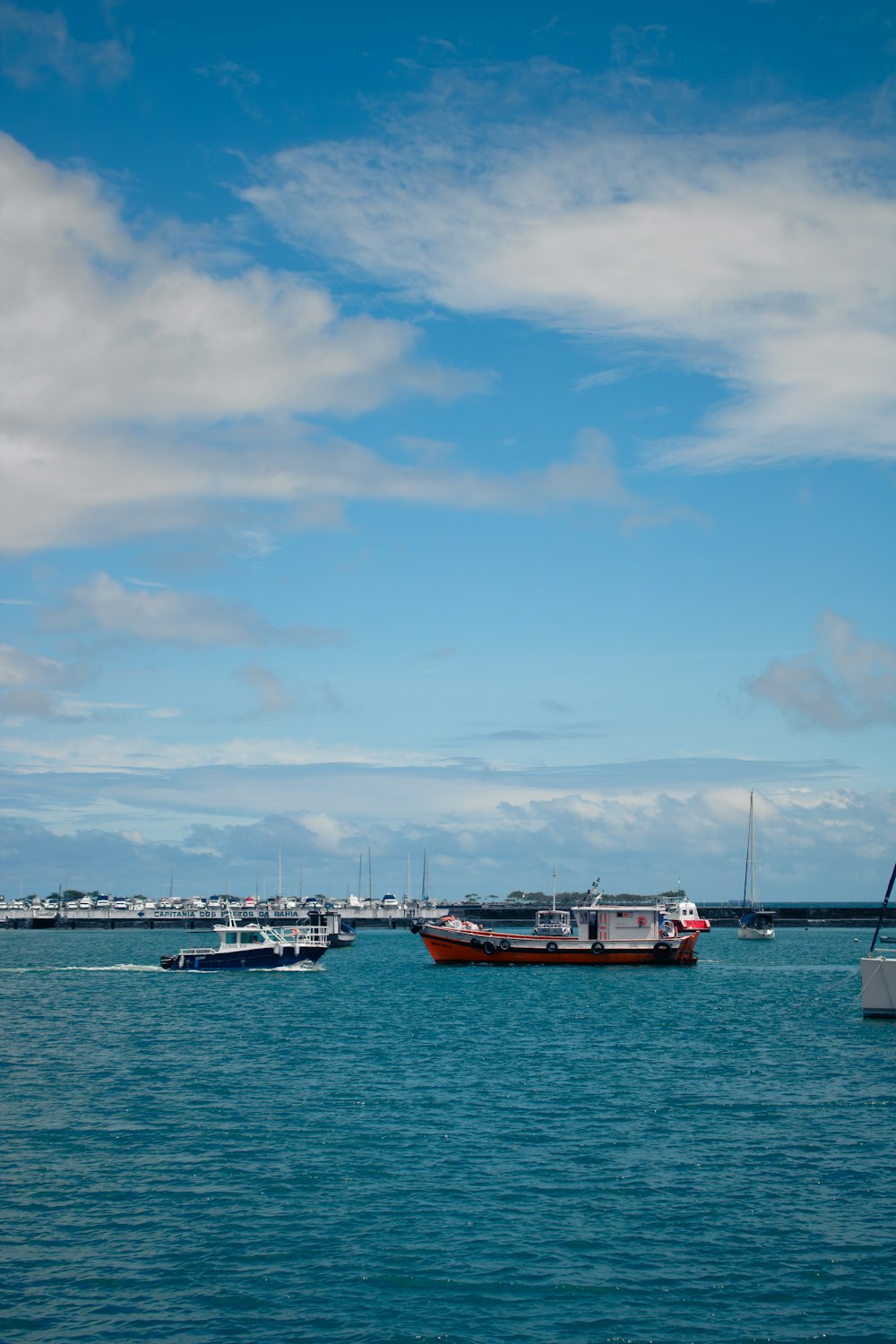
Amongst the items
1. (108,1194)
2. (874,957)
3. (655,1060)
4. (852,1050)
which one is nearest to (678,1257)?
(108,1194)

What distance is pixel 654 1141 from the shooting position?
33.1 metres

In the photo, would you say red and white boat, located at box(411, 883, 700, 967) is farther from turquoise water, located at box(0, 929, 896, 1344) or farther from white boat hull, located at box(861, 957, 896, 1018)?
white boat hull, located at box(861, 957, 896, 1018)

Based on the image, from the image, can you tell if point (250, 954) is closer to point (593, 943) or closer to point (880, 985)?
point (593, 943)

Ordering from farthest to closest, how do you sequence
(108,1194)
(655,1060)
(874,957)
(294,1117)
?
(874,957), (655,1060), (294,1117), (108,1194)

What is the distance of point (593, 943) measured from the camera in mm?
98625

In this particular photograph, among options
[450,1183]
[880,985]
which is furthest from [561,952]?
[450,1183]

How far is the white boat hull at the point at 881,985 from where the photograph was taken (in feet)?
190

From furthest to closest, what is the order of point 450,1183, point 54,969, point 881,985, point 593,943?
point 54,969
point 593,943
point 881,985
point 450,1183

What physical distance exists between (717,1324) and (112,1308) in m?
10.4

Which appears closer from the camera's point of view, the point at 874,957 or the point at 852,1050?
the point at 852,1050

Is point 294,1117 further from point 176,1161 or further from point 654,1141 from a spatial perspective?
point 654,1141

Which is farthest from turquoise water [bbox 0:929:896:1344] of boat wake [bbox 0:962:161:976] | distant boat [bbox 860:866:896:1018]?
boat wake [bbox 0:962:161:976]

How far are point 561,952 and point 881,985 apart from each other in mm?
42345

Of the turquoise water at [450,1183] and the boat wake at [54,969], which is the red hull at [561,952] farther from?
the turquoise water at [450,1183]
